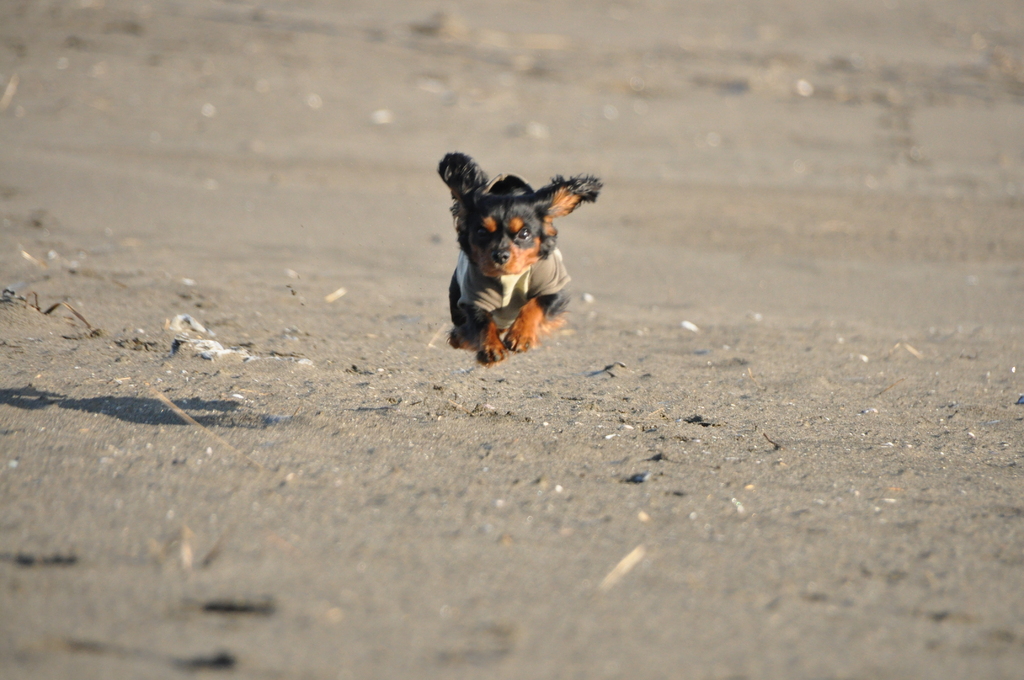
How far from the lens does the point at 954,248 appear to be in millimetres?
8914

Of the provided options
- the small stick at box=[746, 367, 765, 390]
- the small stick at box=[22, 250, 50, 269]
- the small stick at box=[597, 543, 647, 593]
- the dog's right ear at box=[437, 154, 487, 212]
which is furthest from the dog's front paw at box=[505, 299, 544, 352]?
the small stick at box=[22, 250, 50, 269]

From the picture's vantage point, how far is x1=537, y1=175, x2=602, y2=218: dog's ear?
14.6 feet

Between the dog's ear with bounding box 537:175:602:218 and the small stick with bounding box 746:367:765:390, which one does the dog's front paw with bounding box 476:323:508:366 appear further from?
the small stick with bounding box 746:367:765:390

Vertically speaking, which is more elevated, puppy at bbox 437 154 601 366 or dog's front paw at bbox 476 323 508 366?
puppy at bbox 437 154 601 366

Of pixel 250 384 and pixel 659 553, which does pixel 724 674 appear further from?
pixel 250 384

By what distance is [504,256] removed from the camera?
4113 mm

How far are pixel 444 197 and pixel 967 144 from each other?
7126mm

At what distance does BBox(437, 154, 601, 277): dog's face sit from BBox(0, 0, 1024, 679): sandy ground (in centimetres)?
78

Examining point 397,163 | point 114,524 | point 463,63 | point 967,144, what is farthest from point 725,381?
point 463,63

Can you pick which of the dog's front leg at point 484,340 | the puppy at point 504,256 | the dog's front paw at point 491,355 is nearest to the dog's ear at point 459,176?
the puppy at point 504,256

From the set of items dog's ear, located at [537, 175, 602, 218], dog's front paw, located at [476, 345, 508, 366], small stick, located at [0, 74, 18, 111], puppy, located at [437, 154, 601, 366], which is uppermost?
small stick, located at [0, 74, 18, 111]

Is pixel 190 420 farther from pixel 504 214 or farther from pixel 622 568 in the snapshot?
pixel 622 568

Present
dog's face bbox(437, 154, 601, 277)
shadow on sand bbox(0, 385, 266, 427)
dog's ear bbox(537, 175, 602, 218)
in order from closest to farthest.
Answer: shadow on sand bbox(0, 385, 266, 427) < dog's face bbox(437, 154, 601, 277) < dog's ear bbox(537, 175, 602, 218)

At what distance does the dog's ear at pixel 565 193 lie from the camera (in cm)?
446
